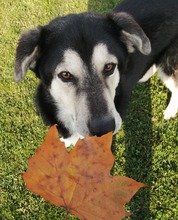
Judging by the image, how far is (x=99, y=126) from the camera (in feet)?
7.88

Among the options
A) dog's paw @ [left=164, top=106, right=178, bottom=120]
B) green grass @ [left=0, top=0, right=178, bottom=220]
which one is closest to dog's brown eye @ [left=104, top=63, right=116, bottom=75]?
green grass @ [left=0, top=0, right=178, bottom=220]

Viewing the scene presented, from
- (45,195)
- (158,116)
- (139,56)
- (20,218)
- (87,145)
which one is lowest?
(20,218)

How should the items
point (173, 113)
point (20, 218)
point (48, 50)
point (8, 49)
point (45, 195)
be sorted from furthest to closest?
point (8, 49) < point (173, 113) < point (20, 218) < point (48, 50) < point (45, 195)

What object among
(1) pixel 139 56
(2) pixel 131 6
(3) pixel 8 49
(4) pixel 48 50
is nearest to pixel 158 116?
(1) pixel 139 56

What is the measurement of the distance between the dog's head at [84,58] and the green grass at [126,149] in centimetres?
133

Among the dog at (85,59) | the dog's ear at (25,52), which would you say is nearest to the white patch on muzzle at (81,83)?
the dog at (85,59)

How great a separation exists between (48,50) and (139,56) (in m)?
1.05

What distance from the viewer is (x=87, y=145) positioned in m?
1.39

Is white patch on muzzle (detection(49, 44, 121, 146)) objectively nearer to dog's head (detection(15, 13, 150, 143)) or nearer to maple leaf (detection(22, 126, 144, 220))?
dog's head (detection(15, 13, 150, 143))

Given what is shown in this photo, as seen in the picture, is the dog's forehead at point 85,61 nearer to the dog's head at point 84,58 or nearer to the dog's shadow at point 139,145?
the dog's head at point 84,58

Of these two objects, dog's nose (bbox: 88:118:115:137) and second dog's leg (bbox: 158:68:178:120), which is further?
second dog's leg (bbox: 158:68:178:120)

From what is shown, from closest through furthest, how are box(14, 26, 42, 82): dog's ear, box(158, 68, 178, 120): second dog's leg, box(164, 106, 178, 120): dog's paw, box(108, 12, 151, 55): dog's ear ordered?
box(14, 26, 42, 82): dog's ear → box(108, 12, 151, 55): dog's ear → box(158, 68, 178, 120): second dog's leg → box(164, 106, 178, 120): dog's paw

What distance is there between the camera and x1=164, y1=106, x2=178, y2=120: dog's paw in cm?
389

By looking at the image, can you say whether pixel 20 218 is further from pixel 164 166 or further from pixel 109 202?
pixel 109 202
